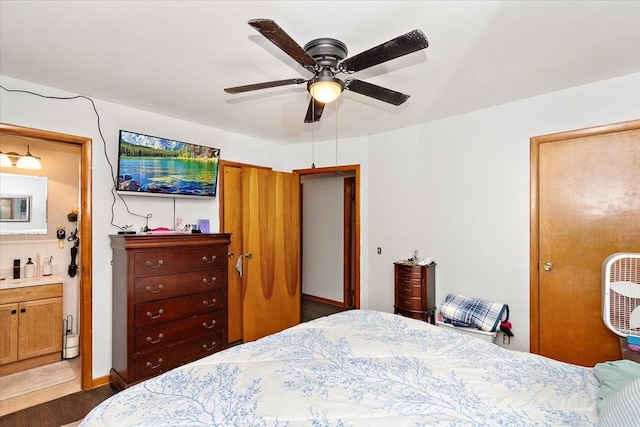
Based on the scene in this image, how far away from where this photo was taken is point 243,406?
1.11 meters

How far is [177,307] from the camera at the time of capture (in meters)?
2.69

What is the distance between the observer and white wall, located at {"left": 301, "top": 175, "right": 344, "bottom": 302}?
208 inches

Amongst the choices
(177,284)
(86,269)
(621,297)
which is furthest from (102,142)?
(621,297)

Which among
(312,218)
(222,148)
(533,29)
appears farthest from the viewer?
(312,218)

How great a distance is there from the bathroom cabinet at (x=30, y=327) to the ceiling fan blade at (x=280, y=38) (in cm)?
327

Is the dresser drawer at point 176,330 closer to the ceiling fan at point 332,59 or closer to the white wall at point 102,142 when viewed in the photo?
the white wall at point 102,142

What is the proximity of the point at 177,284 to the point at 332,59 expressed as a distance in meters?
2.17

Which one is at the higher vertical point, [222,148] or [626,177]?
[222,148]

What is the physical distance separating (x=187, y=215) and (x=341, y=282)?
2.85 metres

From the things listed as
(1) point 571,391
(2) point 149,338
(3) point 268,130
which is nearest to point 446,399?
(1) point 571,391

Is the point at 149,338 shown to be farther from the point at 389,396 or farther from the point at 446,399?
the point at 446,399

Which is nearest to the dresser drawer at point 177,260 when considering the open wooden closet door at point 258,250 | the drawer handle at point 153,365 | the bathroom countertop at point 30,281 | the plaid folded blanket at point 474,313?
the open wooden closet door at point 258,250

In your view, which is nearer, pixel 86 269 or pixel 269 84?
pixel 269 84

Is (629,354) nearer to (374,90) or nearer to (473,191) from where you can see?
(473,191)
